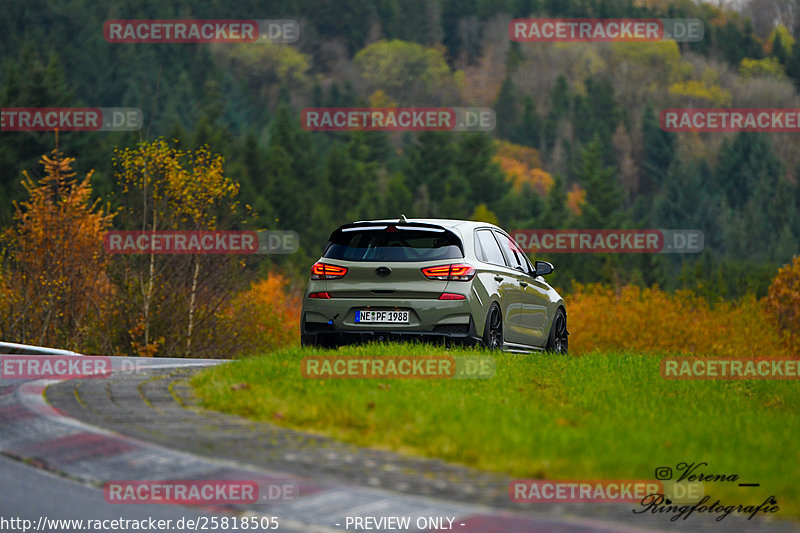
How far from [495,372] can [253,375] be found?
8.27ft

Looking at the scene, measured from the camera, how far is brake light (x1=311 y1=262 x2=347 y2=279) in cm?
1439

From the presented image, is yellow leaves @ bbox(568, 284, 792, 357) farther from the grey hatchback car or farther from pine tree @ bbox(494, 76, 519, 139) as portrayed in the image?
pine tree @ bbox(494, 76, 519, 139)

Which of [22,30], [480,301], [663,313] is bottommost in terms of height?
[663,313]

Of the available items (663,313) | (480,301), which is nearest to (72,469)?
(480,301)

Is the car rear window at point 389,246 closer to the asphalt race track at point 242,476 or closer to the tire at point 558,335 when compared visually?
the tire at point 558,335

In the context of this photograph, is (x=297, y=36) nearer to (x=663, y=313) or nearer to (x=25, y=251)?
(x=663, y=313)

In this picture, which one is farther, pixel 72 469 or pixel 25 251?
pixel 25 251

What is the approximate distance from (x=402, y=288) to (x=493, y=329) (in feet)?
4.87

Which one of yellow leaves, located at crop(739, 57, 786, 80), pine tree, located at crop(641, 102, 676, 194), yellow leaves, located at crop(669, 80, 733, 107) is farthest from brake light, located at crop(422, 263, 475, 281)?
yellow leaves, located at crop(739, 57, 786, 80)

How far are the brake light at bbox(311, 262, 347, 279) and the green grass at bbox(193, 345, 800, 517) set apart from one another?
0.98 metres

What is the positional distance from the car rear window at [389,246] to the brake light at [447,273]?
0.48ft

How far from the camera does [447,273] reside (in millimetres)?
14203

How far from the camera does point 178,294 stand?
112 ft

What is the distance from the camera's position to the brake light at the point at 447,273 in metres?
14.2
